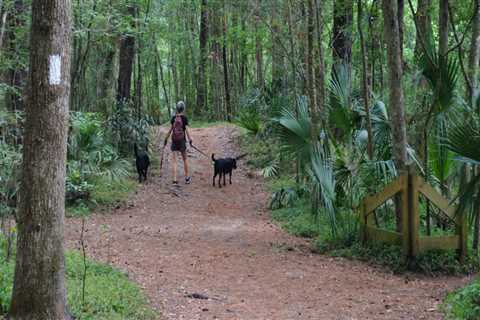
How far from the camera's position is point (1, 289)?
5.59 meters

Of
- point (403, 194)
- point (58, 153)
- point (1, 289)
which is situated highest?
point (58, 153)

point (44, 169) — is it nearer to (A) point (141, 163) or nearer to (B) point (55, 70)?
(B) point (55, 70)

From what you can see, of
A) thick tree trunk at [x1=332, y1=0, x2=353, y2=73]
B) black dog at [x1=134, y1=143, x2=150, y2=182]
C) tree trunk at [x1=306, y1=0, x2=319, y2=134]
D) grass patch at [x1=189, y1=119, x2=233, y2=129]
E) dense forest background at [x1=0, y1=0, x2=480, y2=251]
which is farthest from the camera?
grass patch at [x1=189, y1=119, x2=233, y2=129]

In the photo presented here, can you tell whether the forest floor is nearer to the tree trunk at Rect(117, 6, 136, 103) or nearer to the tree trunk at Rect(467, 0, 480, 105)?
the tree trunk at Rect(467, 0, 480, 105)

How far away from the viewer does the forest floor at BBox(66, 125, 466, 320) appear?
6.86 metres

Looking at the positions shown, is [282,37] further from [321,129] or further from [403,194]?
[403,194]

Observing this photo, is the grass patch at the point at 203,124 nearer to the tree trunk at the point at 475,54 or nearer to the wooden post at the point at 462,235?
the tree trunk at the point at 475,54

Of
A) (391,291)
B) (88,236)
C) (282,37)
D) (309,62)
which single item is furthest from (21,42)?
(391,291)

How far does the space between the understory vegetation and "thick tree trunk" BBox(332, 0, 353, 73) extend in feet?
25.0

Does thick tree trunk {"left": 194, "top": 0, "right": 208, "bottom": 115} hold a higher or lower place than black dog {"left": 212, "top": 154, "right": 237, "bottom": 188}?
higher

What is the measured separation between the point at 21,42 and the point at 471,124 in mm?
9244

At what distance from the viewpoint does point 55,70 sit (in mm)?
4711

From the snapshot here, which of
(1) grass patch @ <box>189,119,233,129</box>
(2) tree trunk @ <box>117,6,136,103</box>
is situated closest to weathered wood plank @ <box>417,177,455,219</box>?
(2) tree trunk @ <box>117,6,136,103</box>

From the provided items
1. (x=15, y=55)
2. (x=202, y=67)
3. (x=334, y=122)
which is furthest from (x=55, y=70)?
(x=202, y=67)
